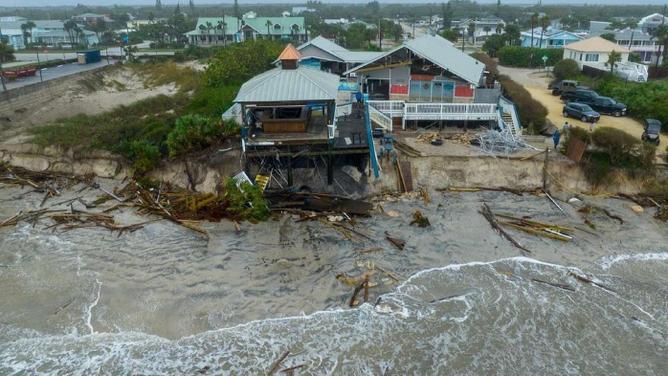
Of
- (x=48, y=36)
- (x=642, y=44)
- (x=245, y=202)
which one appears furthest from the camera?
(x=48, y=36)

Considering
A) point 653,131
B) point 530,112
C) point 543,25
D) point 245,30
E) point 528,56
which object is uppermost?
point 543,25

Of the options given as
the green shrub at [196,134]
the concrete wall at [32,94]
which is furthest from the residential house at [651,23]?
the concrete wall at [32,94]

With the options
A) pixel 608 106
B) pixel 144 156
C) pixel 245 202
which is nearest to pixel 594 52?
pixel 608 106

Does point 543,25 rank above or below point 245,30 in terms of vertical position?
above

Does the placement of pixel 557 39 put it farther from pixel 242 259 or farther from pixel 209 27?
pixel 242 259

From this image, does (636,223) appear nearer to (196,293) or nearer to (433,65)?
(433,65)

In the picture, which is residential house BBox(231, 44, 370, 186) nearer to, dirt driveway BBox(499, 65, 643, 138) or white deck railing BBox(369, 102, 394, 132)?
white deck railing BBox(369, 102, 394, 132)

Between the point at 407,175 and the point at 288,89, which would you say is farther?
the point at 407,175
